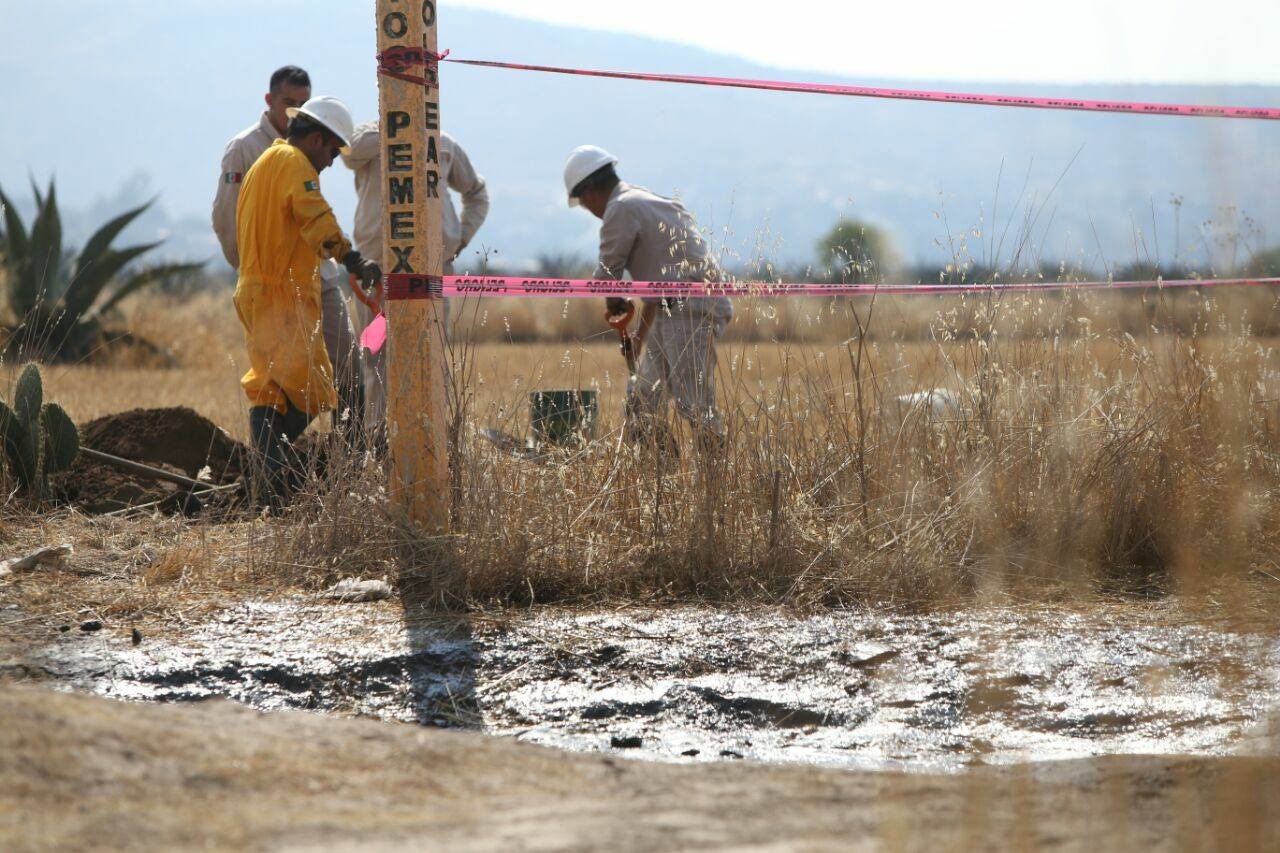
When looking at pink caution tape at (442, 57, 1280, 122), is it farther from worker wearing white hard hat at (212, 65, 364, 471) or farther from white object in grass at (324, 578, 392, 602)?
white object in grass at (324, 578, 392, 602)

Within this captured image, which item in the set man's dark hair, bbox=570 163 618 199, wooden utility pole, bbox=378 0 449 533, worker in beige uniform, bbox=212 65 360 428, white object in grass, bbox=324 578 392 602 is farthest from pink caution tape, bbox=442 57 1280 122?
white object in grass, bbox=324 578 392 602

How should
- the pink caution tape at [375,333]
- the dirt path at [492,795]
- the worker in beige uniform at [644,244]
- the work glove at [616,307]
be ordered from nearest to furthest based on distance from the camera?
the dirt path at [492,795]
the pink caution tape at [375,333]
the worker in beige uniform at [644,244]
the work glove at [616,307]

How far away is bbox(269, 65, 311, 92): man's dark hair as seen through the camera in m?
6.54

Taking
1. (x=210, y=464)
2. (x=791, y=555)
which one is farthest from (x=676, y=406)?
(x=210, y=464)

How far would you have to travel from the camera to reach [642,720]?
3.37m

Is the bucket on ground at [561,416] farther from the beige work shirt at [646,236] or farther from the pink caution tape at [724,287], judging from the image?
the beige work shirt at [646,236]

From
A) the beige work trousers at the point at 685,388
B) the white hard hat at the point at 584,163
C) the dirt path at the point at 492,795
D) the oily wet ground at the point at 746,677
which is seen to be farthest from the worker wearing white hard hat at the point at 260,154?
the dirt path at the point at 492,795

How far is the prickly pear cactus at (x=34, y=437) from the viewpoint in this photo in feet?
17.6

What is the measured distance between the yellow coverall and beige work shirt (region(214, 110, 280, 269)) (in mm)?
873

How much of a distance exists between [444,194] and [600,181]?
76 centimetres

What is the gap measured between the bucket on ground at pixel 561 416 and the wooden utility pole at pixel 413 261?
0.67m

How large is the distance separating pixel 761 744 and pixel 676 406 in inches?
69.4

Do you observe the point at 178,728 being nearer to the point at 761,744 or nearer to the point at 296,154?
the point at 761,744

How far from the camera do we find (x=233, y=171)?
6469 mm
